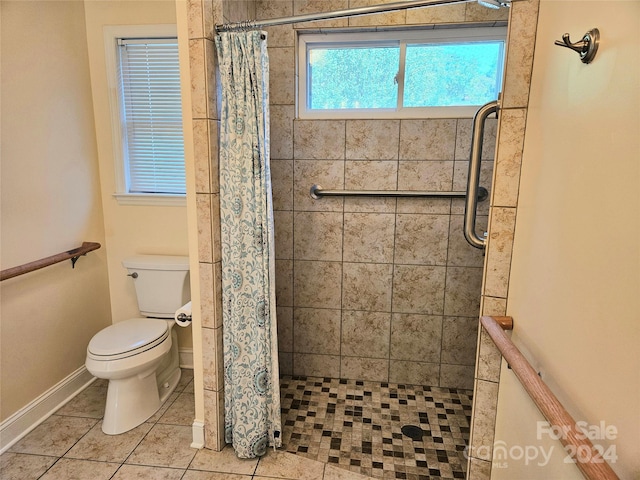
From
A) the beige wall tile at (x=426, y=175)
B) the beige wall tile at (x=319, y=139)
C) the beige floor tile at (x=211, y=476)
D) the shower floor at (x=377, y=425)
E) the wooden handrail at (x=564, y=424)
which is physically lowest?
the shower floor at (x=377, y=425)

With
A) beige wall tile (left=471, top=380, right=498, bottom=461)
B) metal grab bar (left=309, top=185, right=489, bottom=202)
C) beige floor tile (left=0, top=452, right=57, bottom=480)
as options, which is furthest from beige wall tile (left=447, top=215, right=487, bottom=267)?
beige floor tile (left=0, top=452, right=57, bottom=480)

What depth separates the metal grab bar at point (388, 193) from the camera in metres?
2.17

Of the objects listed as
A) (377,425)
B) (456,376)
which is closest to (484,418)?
(377,425)

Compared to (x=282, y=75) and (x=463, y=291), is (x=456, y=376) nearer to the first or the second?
(x=463, y=291)

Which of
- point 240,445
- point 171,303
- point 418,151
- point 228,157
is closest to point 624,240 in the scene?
point 228,157

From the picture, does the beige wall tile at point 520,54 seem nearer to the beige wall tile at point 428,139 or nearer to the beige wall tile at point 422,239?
the beige wall tile at point 428,139

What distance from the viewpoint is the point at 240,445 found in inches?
70.4

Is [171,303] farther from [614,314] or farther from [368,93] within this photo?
[614,314]

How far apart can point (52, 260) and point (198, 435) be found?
116cm

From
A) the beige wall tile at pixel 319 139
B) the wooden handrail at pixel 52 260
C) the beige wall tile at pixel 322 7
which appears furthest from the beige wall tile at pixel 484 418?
the wooden handrail at pixel 52 260

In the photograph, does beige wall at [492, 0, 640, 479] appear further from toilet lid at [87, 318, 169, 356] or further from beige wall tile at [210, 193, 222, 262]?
toilet lid at [87, 318, 169, 356]

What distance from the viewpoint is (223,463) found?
1.78 meters

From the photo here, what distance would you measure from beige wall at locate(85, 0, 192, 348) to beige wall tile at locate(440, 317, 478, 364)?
1.62 m

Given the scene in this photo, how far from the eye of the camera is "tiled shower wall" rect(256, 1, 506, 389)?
2.18 meters
